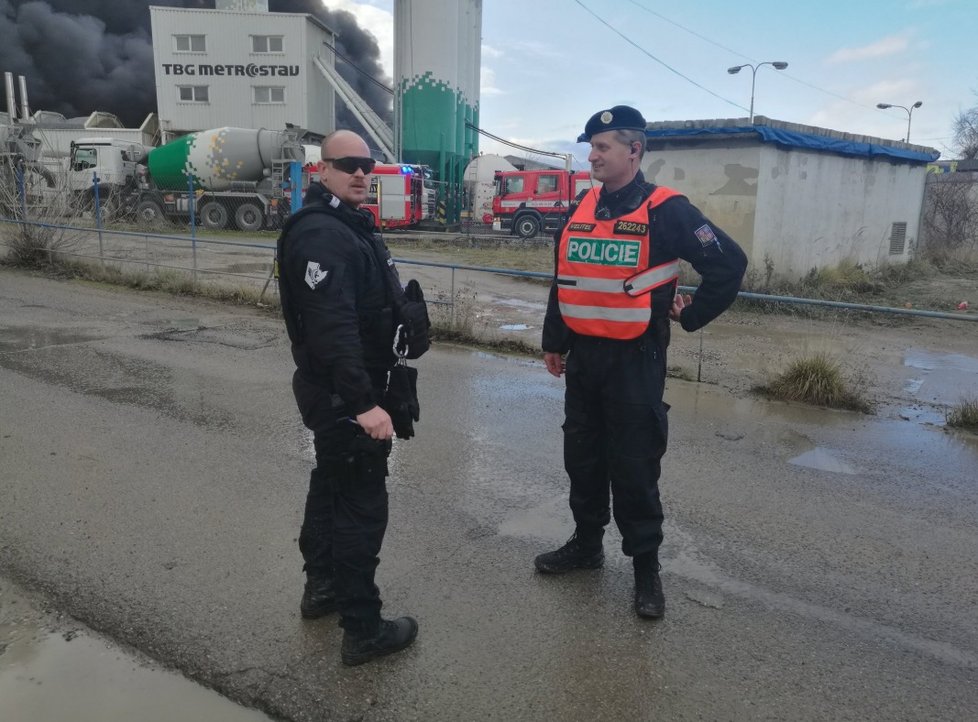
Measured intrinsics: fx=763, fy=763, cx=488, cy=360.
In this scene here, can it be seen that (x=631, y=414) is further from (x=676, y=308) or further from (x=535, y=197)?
(x=535, y=197)

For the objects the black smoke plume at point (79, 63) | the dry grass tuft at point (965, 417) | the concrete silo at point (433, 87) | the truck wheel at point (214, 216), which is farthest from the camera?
the black smoke plume at point (79, 63)

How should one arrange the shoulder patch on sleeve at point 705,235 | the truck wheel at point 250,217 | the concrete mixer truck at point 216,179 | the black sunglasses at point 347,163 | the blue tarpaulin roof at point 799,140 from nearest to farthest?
the black sunglasses at point 347,163 < the shoulder patch on sleeve at point 705,235 < the blue tarpaulin roof at point 799,140 < the concrete mixer truck at point 216,179 < the truck wheel at point 250,217

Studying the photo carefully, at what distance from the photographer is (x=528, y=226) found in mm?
26859

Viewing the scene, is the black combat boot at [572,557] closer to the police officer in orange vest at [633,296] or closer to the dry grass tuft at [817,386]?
the police officer in orange vest at [633,296]

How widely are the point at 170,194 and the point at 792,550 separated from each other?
85.0ft

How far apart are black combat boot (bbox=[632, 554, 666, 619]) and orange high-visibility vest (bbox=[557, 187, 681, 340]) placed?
0.96 metres

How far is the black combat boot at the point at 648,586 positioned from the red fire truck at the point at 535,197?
78.2 ft

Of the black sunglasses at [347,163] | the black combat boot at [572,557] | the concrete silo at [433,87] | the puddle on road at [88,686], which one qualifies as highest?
the concrete silo at [433,87]

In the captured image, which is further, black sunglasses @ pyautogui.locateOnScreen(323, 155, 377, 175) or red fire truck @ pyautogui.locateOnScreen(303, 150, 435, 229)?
red fire truck @ pyautogui.locateOnScreen(303, 150, 435, 229)

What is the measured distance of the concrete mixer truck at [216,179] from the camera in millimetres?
23984

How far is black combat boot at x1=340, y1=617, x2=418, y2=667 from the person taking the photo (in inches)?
110

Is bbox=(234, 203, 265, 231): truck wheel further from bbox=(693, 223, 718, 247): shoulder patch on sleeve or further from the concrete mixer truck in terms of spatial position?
bbox=(693, 223, 718, 247): shoulder patch on sleeve

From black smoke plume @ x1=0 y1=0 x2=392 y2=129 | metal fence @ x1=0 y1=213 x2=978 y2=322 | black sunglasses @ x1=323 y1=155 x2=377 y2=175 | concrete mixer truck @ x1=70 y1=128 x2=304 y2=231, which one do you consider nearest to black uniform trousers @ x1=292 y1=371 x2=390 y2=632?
black sunglasses @ x1=323 y1=155 x2=377 y2=175

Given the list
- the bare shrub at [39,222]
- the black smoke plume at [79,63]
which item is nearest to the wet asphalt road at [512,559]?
the bare shrub at [39,222]
